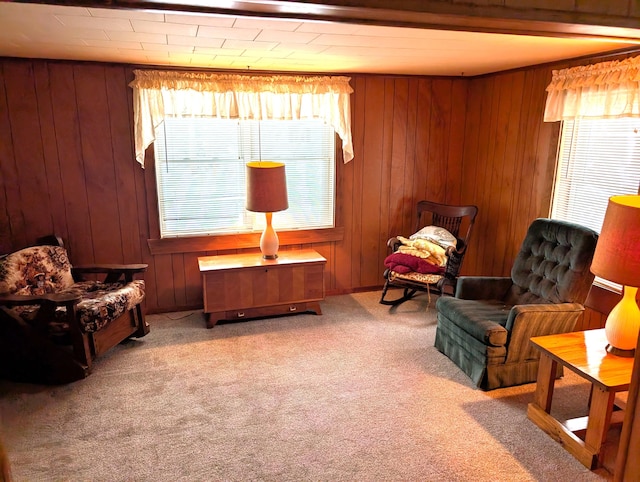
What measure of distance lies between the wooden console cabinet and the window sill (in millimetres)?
153

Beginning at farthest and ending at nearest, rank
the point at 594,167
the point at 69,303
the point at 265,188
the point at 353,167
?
the point at 353,167 < the point at 265,188 < the point at 594,167 < the point at 69,303

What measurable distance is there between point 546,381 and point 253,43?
2.66 metres

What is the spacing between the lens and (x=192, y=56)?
3.40m

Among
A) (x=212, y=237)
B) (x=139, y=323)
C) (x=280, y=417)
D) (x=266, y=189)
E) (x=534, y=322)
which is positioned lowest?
(x=280, y=417)

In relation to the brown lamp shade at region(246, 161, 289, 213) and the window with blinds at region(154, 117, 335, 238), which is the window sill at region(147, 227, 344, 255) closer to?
the window with blinds at region(154, 117, 335, 238)

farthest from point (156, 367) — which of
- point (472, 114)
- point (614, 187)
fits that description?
point (472, 114)

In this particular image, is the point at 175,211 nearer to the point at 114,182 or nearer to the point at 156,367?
the point at 114,182

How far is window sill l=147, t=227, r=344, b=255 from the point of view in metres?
4.16

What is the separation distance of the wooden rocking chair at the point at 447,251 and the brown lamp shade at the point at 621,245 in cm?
176

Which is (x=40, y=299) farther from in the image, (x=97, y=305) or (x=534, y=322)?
(x=534, y=322)

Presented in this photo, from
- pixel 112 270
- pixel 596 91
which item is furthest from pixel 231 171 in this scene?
pixel 596 91

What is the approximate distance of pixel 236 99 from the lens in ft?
13.3

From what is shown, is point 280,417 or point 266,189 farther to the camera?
point 266,189

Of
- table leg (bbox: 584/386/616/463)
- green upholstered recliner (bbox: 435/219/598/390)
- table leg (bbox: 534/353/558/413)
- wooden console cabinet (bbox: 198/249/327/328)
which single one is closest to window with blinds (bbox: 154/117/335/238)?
wooden console cabinet (bbox: 198/249/327/328)
